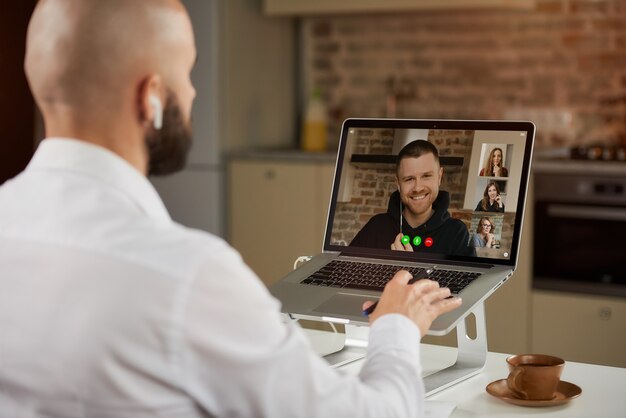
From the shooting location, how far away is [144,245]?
106cm

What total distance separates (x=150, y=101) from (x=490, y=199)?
845 mm

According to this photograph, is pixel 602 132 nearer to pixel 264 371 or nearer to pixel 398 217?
pixel 398 217

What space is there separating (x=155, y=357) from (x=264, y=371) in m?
0.12

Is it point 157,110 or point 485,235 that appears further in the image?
point 485,235

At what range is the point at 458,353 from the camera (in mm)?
1750

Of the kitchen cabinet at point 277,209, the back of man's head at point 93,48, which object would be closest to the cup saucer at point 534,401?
the back of man's head at point 93,48

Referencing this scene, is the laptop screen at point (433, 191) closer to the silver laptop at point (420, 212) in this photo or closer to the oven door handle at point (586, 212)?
the silver laptop at point (420, 212)

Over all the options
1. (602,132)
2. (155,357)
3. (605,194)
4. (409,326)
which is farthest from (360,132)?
(602,132)

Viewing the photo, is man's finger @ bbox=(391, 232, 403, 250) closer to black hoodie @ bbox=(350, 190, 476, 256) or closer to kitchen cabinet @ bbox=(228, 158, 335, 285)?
black hoodie @ bbox=(350, 190, 476, 256)

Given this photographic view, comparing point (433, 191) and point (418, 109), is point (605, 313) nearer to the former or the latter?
point (418, 109)

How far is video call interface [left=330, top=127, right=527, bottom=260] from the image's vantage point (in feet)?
5.96

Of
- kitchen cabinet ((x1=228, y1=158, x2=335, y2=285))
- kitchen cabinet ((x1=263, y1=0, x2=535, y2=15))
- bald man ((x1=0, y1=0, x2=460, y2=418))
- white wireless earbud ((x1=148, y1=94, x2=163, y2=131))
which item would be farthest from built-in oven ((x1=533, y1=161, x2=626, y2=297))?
white wireless earbud ((x1=148, y1=94, x2=163, y2=131))

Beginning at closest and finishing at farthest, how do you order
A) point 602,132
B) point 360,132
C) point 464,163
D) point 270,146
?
point 464,163 < point 360,132 < point 602,132 < point 270,146

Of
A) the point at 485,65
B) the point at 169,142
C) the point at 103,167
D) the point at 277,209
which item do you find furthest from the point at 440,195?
the point at 485,65
